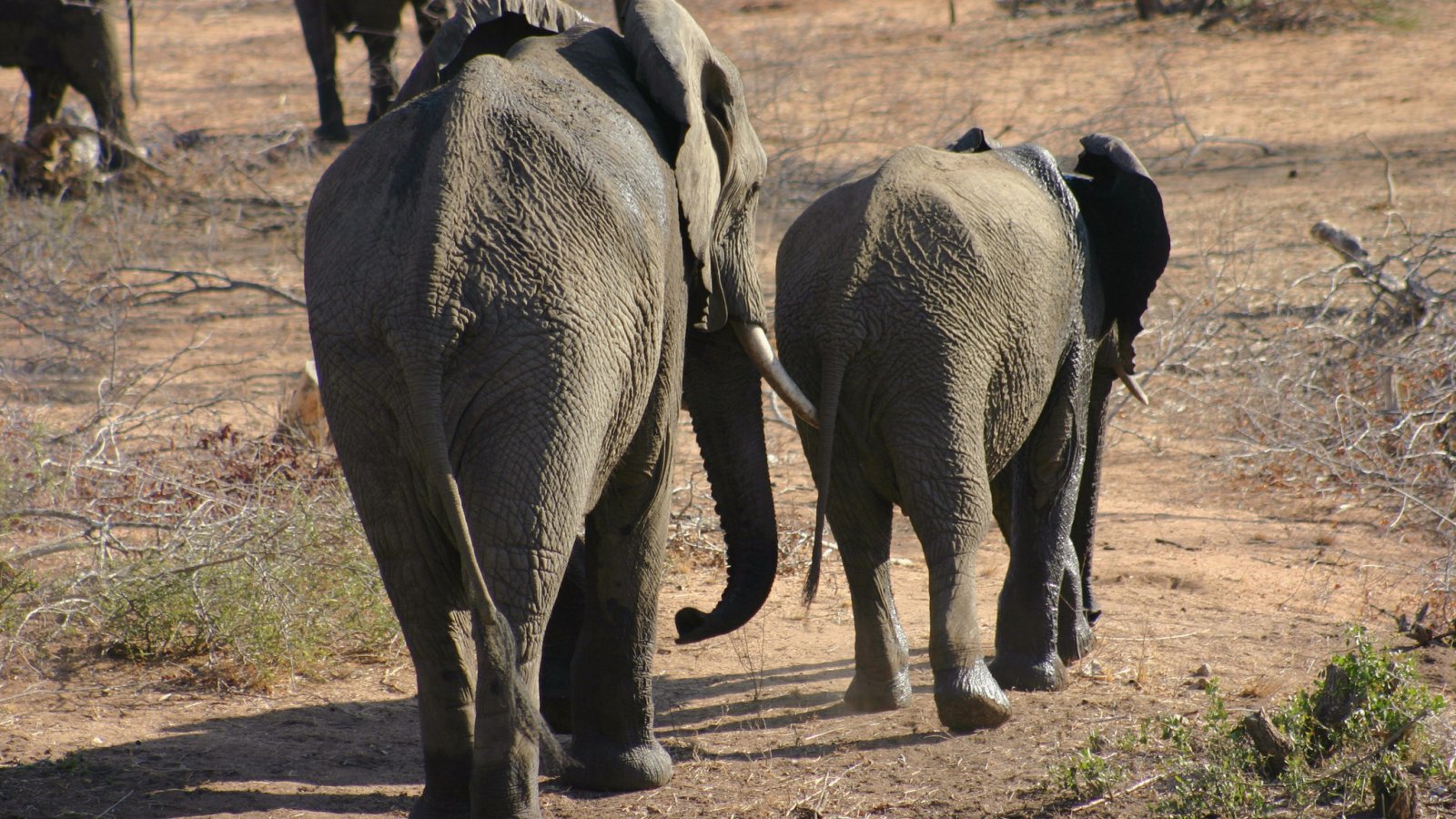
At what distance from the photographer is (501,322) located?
2.94m

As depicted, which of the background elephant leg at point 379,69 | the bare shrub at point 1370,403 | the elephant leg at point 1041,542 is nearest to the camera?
the elephant leg at point 1041,542

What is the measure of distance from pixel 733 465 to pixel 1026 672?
123 cm

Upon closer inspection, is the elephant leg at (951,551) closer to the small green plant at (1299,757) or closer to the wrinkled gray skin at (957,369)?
the wrinkled gray skin at (957,369)

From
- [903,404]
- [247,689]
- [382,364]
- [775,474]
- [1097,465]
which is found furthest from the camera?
[775,474]

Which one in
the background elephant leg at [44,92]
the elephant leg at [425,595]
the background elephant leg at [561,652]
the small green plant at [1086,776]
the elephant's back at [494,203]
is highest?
the background elephant leg at [44,92]

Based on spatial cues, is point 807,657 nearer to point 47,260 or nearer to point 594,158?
point 594,158

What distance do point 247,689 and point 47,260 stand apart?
5.20 meters

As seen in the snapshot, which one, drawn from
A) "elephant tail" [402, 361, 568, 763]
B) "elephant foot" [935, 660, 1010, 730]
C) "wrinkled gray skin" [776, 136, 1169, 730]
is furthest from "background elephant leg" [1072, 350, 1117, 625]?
"elephant tail" [402, 361, 568, 763]

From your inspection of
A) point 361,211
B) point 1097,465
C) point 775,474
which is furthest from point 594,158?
point 775,474

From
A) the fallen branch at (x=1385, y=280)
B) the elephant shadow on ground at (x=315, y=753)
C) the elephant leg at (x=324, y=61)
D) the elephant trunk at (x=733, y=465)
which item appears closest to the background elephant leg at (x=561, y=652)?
the elephant shadow on ground at (x=315, y=753)

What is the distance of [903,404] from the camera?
4.18 m

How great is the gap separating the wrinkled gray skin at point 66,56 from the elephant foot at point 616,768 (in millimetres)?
9094

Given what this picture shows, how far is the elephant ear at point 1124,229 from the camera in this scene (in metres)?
4.95

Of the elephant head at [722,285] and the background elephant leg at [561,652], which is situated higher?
the elephant head at [722,285]
